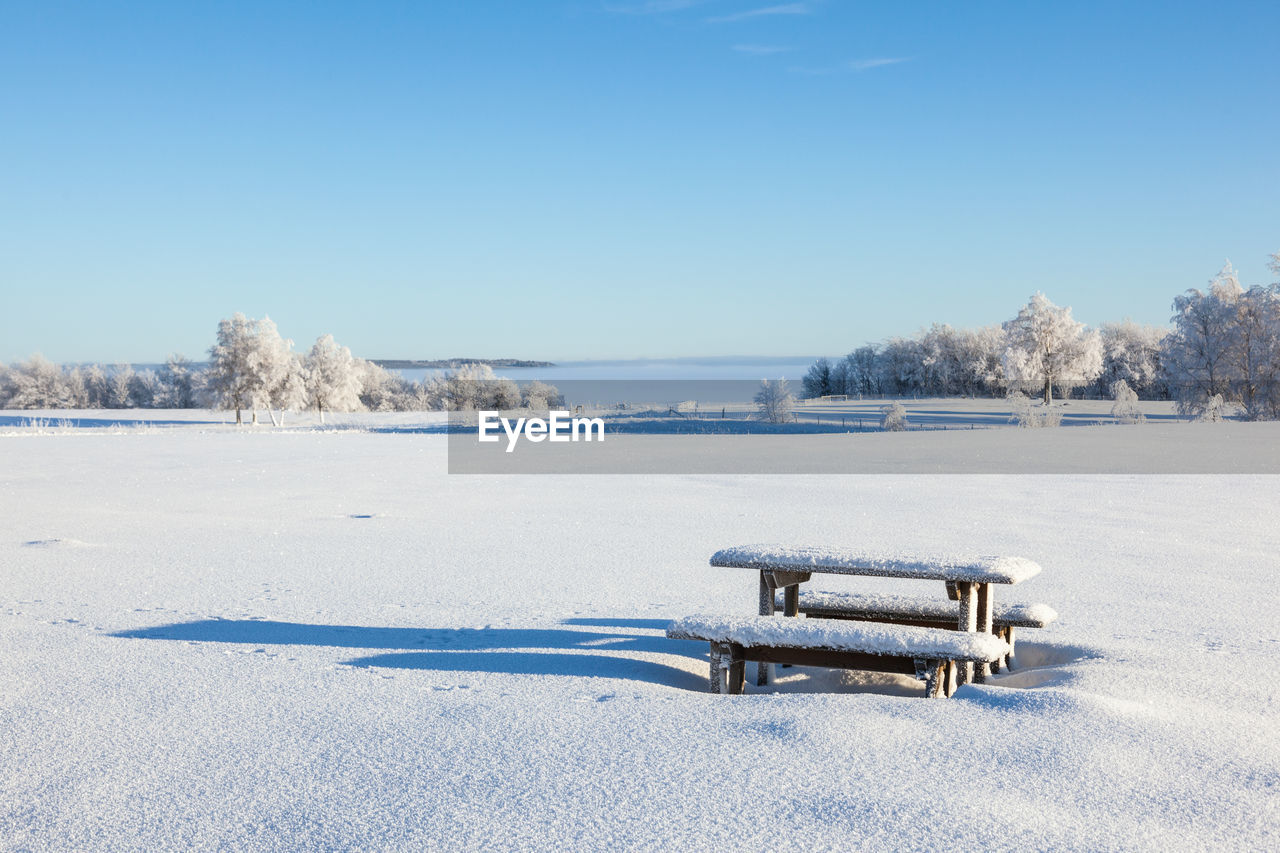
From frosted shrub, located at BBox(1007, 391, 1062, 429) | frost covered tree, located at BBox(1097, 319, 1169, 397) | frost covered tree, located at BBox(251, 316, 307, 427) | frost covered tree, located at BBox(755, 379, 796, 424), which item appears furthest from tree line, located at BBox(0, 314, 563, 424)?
frost covered tree, located at BBox(1097, 319, 1169, 397)

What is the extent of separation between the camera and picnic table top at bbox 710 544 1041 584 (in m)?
4.07

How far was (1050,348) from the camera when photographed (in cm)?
5403

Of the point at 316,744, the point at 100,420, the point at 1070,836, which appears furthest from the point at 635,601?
the point at 100,420

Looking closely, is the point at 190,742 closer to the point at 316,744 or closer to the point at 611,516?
the point at 316,744

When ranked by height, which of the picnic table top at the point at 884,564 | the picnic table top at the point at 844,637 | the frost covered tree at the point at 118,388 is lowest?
the picnic table top at the point at 844,637

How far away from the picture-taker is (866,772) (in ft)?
9.73

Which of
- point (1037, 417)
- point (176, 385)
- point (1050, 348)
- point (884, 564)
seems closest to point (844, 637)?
point (884, 564)

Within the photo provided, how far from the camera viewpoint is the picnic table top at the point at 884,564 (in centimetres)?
407

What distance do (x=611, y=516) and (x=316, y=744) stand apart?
6.96 meters

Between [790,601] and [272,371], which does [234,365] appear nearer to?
[272,371]

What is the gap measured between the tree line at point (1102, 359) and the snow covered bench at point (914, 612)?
3661 centimetres

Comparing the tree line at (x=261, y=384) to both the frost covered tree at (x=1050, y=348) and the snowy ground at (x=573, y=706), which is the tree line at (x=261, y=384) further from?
the snowy ground at (x=573, y=706)

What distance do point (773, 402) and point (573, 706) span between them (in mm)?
38739

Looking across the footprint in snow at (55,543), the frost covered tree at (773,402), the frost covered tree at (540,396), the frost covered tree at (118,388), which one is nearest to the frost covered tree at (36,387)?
the frost covered tree at (118,388)
